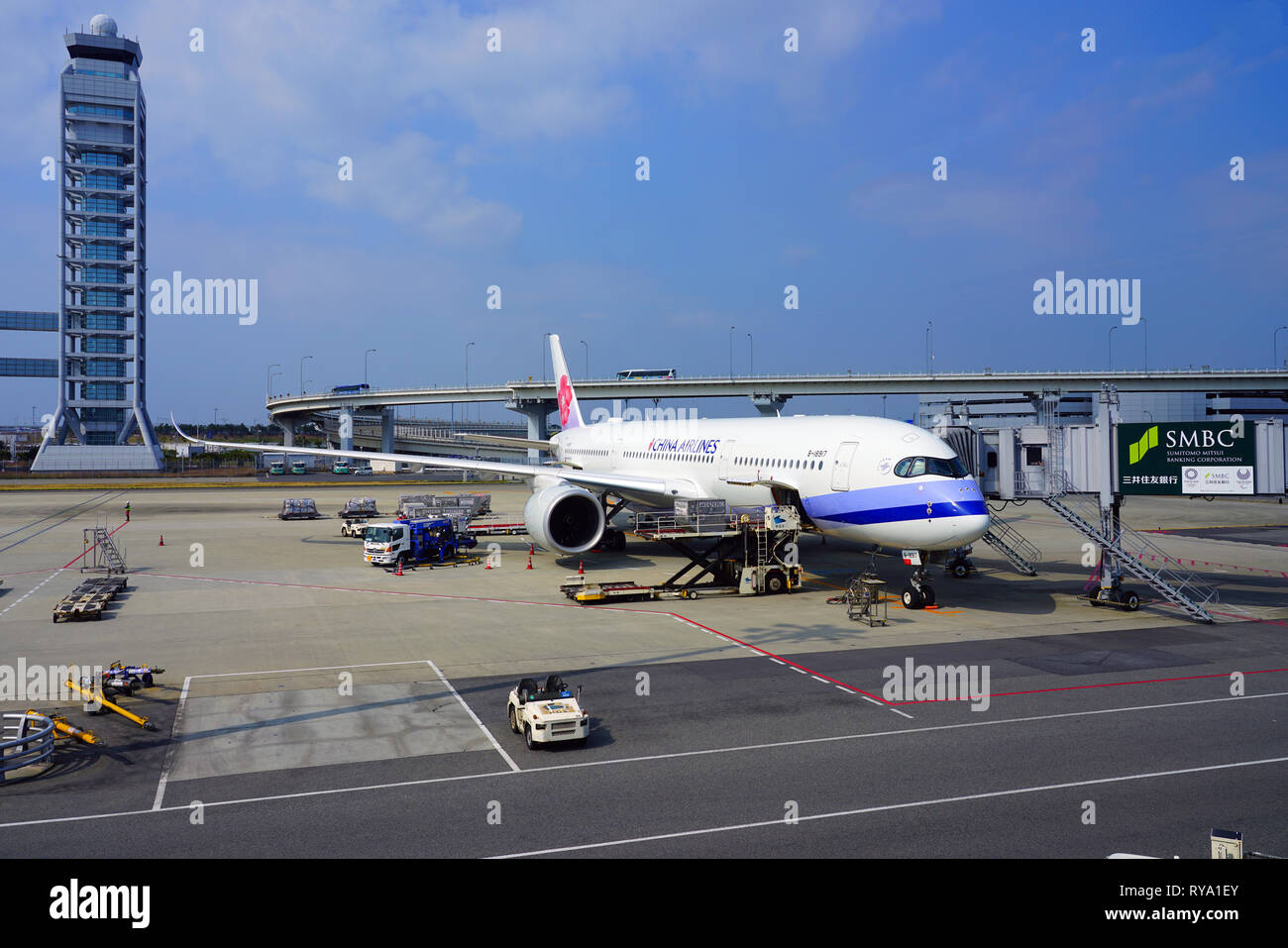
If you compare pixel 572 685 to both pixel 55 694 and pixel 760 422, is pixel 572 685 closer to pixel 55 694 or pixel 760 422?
pixel 55 694

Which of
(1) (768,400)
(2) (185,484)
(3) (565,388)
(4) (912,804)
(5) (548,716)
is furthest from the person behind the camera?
(1) (768,400)

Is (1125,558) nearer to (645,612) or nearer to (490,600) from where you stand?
(645,612)

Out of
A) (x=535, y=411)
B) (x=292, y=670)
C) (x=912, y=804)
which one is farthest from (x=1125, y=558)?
(x=535, y=411)

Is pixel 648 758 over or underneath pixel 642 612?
underneath

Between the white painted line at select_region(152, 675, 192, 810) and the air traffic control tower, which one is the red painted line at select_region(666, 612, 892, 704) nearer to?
the white painted line at select_region(152, 675, 192, 810)

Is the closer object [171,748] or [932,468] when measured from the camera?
[171,748]

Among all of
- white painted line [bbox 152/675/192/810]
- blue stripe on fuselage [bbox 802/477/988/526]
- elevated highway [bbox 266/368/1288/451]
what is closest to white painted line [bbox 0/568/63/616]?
white painted line [bbox 152/675/192/810]

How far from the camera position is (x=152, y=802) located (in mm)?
10961

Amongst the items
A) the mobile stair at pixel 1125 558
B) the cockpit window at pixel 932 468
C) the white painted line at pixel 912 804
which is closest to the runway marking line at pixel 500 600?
the white painted line at pixel 912 804

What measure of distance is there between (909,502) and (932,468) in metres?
1.17

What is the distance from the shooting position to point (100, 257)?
9988 centimetres

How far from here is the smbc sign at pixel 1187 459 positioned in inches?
928

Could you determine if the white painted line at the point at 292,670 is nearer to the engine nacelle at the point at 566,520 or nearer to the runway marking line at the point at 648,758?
the runway marking line at the point at 648,758
